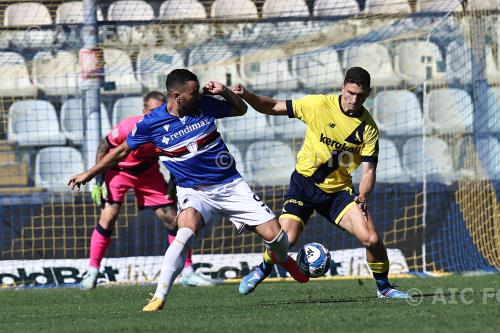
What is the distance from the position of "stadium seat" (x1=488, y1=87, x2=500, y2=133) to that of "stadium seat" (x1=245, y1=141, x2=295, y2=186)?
2.54 meters

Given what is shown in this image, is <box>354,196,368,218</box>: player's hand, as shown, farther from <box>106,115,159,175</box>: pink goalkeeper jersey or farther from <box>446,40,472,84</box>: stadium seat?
<box>446,40,472,84</box>: stadium seat

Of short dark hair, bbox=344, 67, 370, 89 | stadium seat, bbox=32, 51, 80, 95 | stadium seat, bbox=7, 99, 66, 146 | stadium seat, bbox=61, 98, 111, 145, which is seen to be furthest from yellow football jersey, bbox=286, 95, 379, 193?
stadium seat, bbox=7, 99, 66, 146

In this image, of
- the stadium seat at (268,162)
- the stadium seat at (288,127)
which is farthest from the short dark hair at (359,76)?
the stadium seat at (288,127)

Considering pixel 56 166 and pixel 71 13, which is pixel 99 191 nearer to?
pixel 56 166

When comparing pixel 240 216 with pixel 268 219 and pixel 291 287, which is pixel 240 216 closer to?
pixel 268 219

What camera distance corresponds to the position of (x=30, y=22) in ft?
39.4

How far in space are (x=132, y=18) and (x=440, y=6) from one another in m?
3.73

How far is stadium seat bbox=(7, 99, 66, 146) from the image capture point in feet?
41.3

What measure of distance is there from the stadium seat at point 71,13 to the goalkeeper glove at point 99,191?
7.15 feet

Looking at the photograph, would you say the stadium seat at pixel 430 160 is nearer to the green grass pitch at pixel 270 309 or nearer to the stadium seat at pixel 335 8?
the stadium seat at pixel 335 8

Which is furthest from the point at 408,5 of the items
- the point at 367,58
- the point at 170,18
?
the point at 170,18

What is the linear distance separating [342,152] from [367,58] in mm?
5605

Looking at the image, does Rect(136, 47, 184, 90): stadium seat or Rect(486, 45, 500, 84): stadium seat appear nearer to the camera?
Rect(486, 45, 500, 84): stadium seat

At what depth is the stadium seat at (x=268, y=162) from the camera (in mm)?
12477
